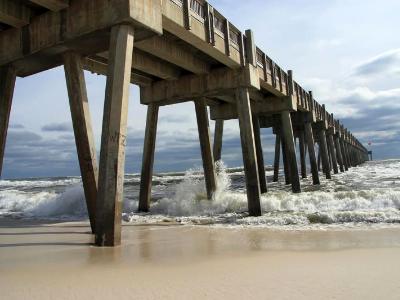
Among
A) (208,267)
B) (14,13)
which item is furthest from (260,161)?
(208,267)

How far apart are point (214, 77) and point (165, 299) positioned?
34.1ft

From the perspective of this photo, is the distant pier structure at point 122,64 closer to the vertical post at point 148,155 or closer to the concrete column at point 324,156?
the vertical post at point 148,155

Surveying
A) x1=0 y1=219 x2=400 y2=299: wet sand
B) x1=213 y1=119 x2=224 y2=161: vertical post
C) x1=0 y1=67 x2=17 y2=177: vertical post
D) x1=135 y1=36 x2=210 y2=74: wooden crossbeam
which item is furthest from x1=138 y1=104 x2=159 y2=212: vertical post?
x1=0 y1=219 x2=400 y2=299: wet sand

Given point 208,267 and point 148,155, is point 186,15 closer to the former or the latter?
point 148,155

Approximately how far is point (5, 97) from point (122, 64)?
423cm

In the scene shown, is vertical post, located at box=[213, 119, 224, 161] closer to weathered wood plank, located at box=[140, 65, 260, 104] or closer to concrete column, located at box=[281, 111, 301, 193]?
concrete column, located at box=[281, 111, 301, 193]

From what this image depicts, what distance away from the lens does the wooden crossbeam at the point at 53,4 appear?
8.11 metres

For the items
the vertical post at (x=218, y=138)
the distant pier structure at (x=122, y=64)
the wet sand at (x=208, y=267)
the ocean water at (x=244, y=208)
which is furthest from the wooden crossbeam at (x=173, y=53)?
the vertical post at (x=218, y=138)

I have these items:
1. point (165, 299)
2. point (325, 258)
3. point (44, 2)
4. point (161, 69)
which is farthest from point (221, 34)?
point (165, 299)

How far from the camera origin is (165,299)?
11.4ft

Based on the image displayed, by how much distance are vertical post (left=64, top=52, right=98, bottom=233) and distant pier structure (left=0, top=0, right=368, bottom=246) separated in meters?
0.02

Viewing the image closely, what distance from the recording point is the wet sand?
3656mm

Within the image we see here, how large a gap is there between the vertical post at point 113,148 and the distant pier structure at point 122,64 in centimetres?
2

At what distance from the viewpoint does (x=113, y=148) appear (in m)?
6.88
